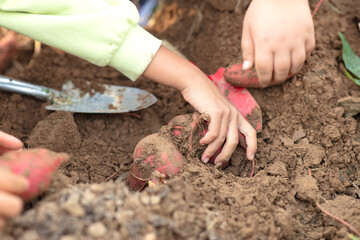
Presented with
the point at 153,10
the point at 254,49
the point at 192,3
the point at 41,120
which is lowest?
the point at 41,120

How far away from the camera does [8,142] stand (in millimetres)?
1219

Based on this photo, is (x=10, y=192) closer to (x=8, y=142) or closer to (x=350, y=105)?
(x=8, y=142)

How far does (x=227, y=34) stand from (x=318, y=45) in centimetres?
51

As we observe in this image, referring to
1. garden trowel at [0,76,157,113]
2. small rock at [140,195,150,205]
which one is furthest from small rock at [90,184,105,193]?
garden trowel at [0,76,157,113]

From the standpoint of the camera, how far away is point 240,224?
1.03 m

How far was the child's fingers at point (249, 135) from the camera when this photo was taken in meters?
1.38

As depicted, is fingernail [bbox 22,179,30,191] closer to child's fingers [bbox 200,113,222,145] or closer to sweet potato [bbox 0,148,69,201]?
sweet potato [bbox 0,148,69,201]

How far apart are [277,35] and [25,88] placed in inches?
49.0

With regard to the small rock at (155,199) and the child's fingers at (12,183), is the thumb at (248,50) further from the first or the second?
the child's fingers at (12,183)

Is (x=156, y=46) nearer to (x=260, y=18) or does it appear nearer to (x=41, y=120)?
(x=260, y=18)

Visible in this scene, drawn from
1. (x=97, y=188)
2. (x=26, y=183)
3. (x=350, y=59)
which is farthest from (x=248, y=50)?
(x=26, y=183)

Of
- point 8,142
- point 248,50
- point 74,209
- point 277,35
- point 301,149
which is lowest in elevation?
point 8,142

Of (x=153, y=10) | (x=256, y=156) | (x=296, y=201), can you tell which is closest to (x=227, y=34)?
(x=153, y=10)

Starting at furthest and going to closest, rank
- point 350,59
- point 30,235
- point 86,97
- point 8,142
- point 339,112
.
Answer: point 86,97 < point 350,59 < point 339,112 < point 8,142 < point 30,235
